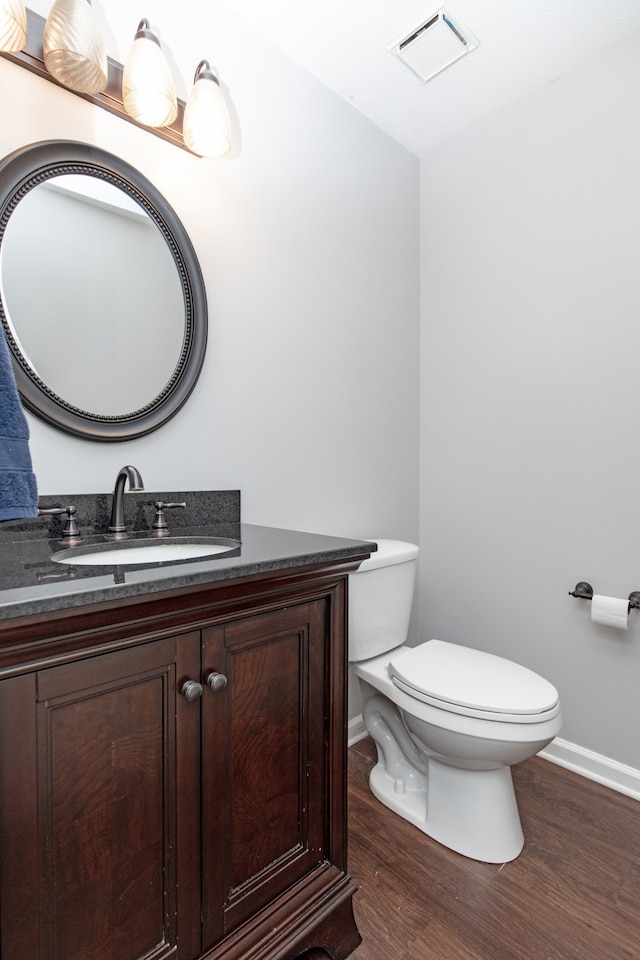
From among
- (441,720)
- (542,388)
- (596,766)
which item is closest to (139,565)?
(441,720)

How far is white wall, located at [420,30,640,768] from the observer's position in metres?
1.67

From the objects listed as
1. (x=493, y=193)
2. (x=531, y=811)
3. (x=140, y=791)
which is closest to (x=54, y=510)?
(x=140, y=791)

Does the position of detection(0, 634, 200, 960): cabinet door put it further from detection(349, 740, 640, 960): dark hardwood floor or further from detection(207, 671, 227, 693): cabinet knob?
detection(349, 740, 640, 960): dark hardwood floor

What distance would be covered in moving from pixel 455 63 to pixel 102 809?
228 cm

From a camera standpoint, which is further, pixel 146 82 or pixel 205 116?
pixel 205 116

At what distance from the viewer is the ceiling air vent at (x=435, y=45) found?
1.56 metres

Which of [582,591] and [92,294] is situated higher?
[92,294]

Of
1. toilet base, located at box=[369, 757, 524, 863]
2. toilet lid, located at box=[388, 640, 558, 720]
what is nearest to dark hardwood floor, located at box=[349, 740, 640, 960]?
toilet base, located at box=[369, 757, 524, 863]

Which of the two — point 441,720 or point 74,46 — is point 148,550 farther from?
point 74,46

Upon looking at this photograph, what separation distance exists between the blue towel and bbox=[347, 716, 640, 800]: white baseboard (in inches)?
53.5

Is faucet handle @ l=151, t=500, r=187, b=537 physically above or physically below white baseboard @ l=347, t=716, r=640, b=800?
above

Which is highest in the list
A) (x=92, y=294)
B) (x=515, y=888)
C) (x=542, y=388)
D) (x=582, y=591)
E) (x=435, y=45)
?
(x=435, y=45)

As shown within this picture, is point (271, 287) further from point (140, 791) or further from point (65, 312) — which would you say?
point (140, 791)

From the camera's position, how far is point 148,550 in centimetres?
119
